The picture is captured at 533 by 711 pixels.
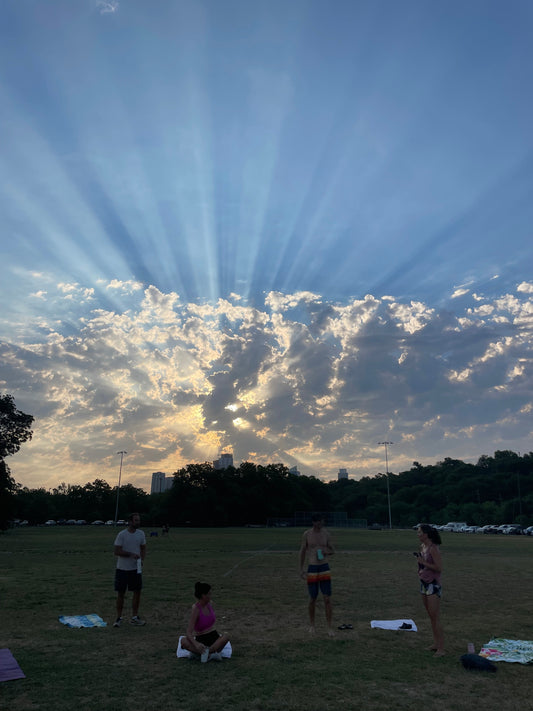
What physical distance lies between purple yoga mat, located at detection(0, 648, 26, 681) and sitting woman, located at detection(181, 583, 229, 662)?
2.30m

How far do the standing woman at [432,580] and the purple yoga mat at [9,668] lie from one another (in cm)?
612

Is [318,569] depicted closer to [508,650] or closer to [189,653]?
[189,653]

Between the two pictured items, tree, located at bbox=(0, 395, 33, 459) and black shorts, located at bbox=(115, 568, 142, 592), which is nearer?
black shorts, located at bbox=(115, 568, 142, 592)

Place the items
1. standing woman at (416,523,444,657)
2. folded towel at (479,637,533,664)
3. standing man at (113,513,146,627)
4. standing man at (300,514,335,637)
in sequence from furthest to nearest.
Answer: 1. standing man at (113,513,146,627)
2. standing man at (300,514,335,637)
3. standing woman at (416,523,444,657)
4. folded towel at (479,637,533,664)

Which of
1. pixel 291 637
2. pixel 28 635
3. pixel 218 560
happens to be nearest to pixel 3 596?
pixel 28 635

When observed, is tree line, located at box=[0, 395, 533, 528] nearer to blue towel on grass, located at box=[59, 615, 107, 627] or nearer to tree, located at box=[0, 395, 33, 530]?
tree, located at box=[0, 395, 33, 530]

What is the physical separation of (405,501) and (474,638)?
138753 millimetres

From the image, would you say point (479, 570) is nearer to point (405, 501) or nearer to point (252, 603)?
point (252, 603)

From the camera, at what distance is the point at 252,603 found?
1295 centimetres

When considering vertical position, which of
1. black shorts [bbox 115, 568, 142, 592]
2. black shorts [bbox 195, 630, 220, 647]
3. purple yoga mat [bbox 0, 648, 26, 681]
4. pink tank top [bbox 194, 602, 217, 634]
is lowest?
purple yoga mat [bbox 0, 648, 26, 681]

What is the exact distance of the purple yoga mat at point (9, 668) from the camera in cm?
676

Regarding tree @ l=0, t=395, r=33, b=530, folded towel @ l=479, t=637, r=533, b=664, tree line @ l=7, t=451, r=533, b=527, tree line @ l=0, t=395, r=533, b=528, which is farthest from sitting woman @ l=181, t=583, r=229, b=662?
tree line @ l=7, t=451, r=533, b=527

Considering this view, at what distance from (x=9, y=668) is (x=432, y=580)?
645 centimetres

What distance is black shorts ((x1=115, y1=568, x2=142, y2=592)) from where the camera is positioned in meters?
10.2
